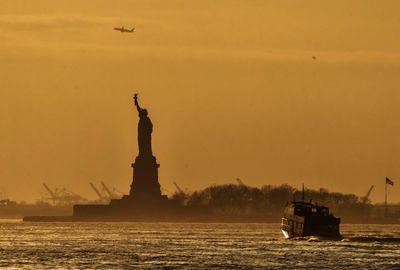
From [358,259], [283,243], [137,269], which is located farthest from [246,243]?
[137,269]

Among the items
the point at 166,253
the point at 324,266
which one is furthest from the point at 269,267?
the point at 166,253

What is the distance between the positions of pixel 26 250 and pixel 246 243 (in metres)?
28.6

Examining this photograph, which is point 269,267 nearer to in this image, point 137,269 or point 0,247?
point 137,269

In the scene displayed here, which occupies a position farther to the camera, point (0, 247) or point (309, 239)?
point (309, 239)

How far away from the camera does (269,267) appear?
135875 mm

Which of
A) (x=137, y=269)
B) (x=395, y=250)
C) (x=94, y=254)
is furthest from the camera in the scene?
(x=395, y=250)

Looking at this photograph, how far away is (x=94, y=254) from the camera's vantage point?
520 feet

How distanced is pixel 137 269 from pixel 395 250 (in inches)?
1681

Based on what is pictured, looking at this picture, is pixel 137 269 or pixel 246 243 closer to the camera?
pixel 137 269

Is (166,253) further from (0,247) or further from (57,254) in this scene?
(0,247)

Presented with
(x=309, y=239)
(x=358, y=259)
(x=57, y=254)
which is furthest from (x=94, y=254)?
(x=309, y=239)

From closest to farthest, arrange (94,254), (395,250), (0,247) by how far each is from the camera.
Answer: (94,254), (395,250), (0,247)

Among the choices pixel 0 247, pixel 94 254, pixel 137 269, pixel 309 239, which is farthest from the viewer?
pixel 309 239

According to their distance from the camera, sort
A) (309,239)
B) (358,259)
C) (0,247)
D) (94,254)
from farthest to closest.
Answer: (309,239), (0,247), (94,254), (358,259)
